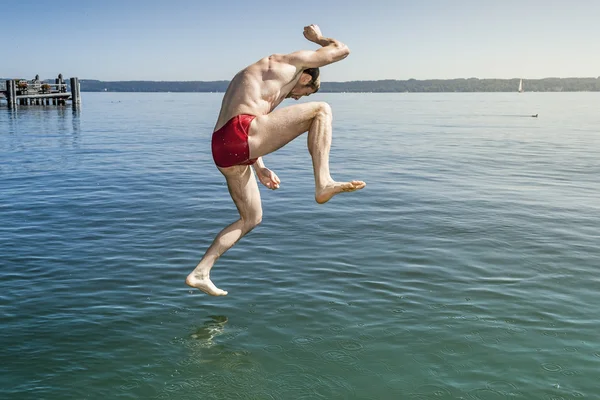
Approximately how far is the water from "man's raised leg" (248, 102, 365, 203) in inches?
75.0

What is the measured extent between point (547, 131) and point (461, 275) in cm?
3909

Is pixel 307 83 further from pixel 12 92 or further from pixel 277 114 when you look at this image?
pixel 12 92

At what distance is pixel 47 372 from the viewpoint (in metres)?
6.57

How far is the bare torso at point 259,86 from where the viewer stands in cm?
624

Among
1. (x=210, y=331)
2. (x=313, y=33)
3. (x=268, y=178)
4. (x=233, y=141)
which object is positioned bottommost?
(x=210, y=331)

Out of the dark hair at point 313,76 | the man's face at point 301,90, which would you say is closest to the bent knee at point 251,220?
the man's face at point 301,90

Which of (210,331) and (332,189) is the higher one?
(332,189)

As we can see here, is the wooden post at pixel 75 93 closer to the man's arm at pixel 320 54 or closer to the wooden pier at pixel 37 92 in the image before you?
the wooden pier at pixel 37 92

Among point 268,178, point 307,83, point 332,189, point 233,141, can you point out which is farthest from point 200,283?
point 307,83

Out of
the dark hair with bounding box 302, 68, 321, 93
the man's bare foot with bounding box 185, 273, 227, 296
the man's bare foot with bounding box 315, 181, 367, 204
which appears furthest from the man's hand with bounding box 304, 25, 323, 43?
the man's bare foot with bounding box 185, 273, 227, 296

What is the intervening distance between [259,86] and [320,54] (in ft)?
2.10

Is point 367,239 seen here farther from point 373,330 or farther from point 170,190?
point 170,190

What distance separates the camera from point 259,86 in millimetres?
6250

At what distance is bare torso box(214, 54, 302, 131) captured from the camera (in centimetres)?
624
